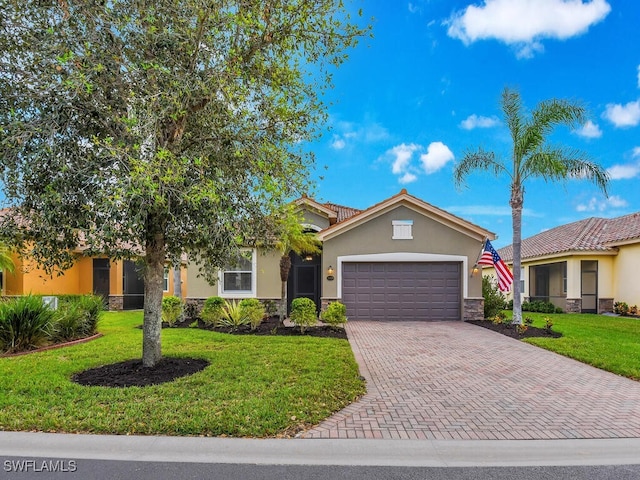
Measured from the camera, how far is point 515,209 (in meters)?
13.1

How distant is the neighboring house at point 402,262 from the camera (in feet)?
49.3

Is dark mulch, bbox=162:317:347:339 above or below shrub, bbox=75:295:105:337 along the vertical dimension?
below

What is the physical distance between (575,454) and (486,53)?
17.2 m

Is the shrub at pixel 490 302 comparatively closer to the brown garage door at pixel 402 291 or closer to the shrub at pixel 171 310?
the brown garage door at pixel 402 291

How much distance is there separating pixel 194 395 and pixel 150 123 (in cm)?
397

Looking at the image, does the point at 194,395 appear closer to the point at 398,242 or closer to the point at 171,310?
the point at 171,310

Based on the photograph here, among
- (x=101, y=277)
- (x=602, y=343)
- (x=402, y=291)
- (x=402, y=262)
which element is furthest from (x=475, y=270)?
(x=101, y=277)

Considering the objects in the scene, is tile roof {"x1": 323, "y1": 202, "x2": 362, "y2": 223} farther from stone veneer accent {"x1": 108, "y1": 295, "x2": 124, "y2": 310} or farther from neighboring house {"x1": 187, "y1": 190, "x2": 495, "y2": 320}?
stone veneer accent {"x1": 108, "y1": 295, "x2": 124, "y2": 310}

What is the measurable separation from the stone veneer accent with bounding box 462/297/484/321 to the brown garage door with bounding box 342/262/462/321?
27 centimetres

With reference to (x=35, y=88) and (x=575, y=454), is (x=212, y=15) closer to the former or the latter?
(x=35, y=88)

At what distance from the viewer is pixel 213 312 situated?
12953 millimetres

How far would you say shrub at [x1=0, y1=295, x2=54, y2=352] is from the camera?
28.3 feet

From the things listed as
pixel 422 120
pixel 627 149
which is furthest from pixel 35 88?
pixel 627 149

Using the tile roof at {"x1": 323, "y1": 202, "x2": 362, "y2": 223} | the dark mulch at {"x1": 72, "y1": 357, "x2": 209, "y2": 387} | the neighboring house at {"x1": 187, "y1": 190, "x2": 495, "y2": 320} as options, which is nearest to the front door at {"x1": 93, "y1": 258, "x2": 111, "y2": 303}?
the neighboring house at {"x1": 187, "y1": 190, "x2": 495, "y2": 320}
